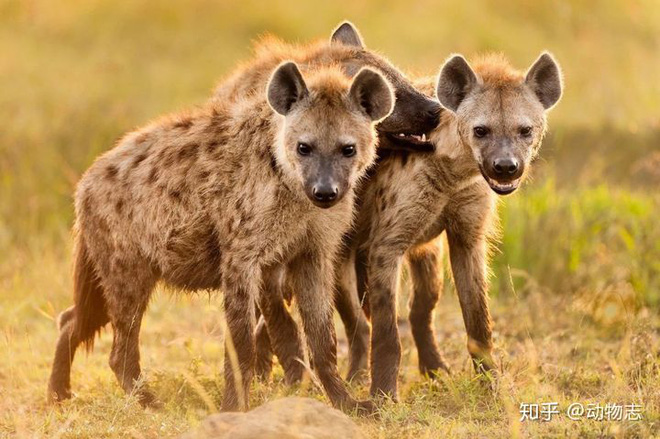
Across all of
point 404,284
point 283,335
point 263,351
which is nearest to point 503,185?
point 283,335

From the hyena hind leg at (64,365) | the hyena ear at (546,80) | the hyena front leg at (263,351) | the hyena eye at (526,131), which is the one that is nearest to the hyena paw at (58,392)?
the hyena hind leg at (64,365)

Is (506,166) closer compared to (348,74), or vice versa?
(506,166)

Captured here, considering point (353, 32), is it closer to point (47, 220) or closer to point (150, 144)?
point (150, 144)

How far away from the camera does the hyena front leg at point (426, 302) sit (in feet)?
19.4

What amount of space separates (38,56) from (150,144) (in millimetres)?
7109

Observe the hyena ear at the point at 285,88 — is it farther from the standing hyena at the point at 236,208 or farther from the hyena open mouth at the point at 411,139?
the hyena open mouth at the point at 411,139

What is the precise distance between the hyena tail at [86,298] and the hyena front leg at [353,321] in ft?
3.80

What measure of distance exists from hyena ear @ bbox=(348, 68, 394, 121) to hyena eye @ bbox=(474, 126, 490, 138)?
420 millimetres

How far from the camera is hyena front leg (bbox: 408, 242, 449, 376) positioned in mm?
5918

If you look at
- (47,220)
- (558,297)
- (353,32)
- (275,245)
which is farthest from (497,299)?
(47,220)

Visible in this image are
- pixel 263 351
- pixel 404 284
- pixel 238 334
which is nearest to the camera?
pixel 238 334

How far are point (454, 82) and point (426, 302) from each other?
1.22m

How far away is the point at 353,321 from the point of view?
594cm

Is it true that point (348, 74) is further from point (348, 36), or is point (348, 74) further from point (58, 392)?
point (58, 392)
